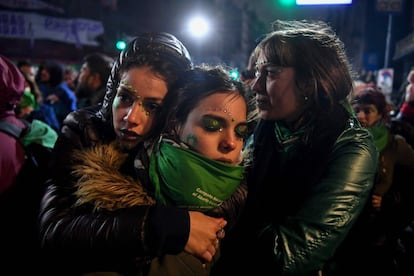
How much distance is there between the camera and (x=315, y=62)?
195 centimetres

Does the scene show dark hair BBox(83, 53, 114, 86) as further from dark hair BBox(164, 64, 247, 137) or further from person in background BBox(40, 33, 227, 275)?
dark hair BBox(164, 64, 247, 137)

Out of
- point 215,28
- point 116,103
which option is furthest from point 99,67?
point 215,28

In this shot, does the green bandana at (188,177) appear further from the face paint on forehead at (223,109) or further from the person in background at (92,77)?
the person in background at (92,77)

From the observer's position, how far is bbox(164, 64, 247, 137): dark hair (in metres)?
1.52

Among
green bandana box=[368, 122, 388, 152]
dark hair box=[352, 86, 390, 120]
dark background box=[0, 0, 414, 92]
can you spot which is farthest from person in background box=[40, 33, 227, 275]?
dark background box=[0, 0, 414, 92]

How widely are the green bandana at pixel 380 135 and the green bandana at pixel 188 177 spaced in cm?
254

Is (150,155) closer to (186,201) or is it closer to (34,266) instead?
(186,201)

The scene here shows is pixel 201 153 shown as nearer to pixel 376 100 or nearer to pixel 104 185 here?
pixel 104 185

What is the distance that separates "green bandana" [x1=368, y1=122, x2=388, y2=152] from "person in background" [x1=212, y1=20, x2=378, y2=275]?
5.41 feet

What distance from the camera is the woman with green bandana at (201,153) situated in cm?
138

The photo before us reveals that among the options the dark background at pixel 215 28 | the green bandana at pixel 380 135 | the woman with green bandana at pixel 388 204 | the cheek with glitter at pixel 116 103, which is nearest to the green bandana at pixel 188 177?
the cheek with glitter at pixel 116 103

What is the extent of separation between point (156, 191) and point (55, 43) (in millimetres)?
19851

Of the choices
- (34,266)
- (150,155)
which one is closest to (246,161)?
(150,155)

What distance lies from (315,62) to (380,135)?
6.52 ft
